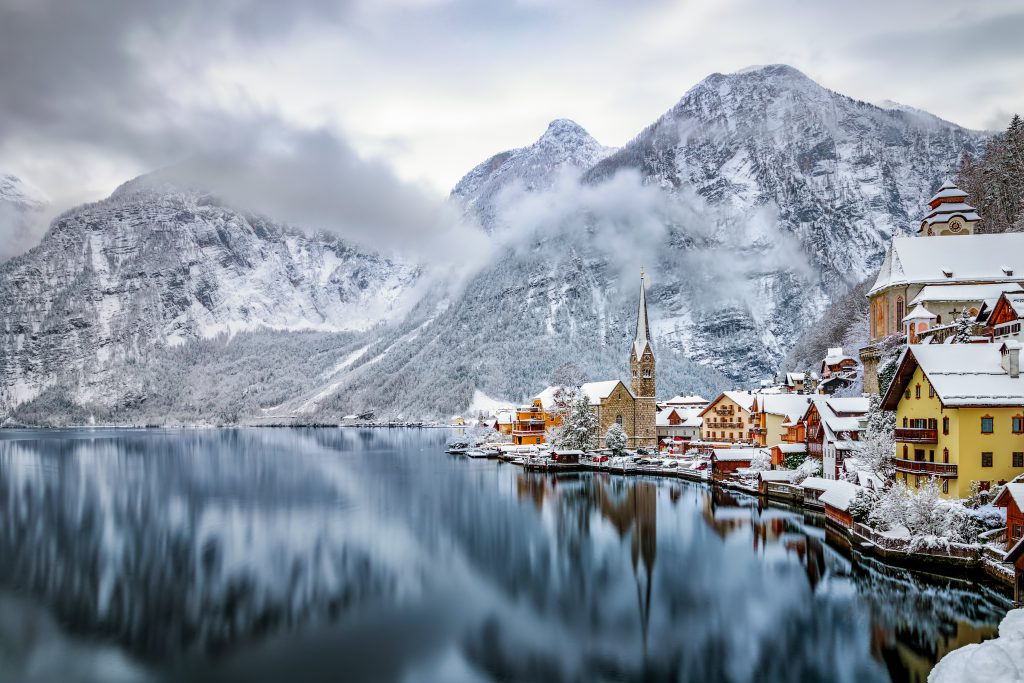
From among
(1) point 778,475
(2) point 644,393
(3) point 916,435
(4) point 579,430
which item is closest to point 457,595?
(3) point 916,435

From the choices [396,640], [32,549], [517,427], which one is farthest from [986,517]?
[517,427]

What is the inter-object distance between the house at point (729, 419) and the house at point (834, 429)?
29498 mm

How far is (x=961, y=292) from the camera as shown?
54.8 m

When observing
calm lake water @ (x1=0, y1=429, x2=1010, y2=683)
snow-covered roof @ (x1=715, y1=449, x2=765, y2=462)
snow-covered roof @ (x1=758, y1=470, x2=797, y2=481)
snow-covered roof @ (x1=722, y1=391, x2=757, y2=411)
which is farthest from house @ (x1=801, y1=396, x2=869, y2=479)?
snow-covered roof @ (x1=722, y1=391, x2=757, y2=411)

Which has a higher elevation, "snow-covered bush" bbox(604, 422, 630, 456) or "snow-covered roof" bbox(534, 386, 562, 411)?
"snow-covered roof" bbox(534, 386, 562, 411)

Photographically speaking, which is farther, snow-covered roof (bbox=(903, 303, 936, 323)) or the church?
the church

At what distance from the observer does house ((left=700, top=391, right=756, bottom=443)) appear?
93.7m

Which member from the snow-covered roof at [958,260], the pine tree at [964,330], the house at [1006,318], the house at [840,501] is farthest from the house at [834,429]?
the house at [1006,318]

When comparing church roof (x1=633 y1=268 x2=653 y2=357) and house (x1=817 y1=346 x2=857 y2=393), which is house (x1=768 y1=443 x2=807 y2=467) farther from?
church roof (x1=633 y1=268 x2=653 y2=357)

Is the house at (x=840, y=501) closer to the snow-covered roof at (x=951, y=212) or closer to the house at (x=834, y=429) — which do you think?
the house at (x=834, y=429)

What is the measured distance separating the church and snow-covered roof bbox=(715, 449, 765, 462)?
95.6 ft

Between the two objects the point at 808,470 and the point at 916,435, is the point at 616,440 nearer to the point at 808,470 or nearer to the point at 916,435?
the point at 808,470

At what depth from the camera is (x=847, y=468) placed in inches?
2036

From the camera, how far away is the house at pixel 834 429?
178ft
